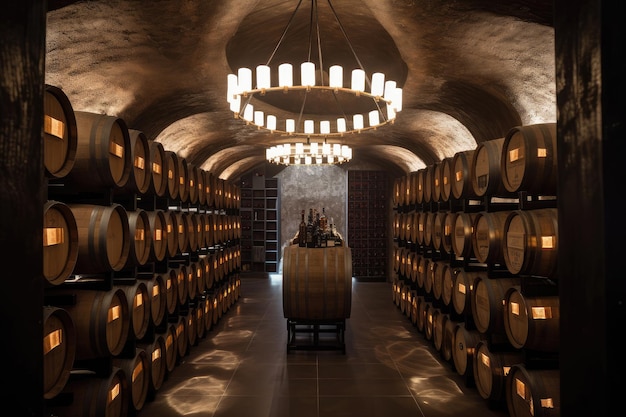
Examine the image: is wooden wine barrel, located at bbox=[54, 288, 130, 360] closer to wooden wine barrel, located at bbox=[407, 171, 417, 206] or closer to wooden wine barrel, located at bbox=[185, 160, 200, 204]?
wooden wine barrel, located at bbox=[185, 160, 200, 204]

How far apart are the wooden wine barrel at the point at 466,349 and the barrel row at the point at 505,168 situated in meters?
1.45

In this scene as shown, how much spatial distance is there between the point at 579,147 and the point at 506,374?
3.22 m

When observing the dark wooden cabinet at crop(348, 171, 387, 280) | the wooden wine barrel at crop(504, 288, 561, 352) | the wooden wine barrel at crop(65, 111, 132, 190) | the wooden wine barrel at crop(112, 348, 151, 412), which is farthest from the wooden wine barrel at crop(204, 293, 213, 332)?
the dark wooden cabinet at crop(348, 171, 387, 280)

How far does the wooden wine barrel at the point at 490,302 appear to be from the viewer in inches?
147

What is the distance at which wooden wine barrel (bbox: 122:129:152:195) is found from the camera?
363cm

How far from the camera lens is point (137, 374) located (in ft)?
12.1

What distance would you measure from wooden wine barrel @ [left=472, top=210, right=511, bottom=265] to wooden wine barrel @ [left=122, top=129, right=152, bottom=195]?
3.14 metres

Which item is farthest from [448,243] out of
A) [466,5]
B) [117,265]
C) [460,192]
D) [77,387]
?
[77,387]

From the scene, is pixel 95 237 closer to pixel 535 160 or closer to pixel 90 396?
pixel 90 396

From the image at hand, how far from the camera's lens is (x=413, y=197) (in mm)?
7184

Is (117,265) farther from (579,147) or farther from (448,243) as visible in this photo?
(448,243)

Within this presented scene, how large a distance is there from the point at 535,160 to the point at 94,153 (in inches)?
126

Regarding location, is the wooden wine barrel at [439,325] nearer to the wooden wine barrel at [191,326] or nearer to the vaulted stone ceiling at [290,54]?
the vaulted stone ceiling at [290,54]

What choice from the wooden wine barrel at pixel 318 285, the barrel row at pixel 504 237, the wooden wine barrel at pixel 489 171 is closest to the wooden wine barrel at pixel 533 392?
the barrel row at pixel 504 237
